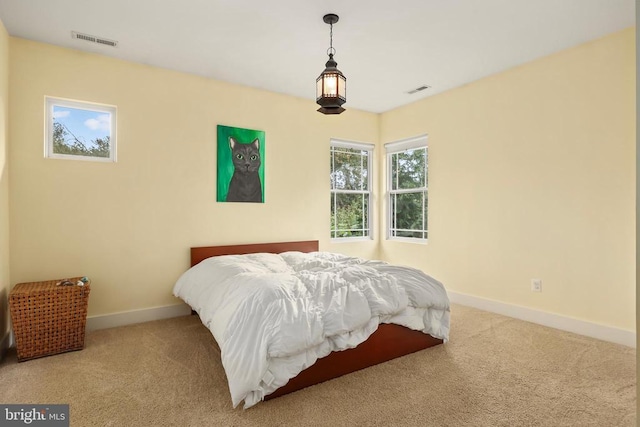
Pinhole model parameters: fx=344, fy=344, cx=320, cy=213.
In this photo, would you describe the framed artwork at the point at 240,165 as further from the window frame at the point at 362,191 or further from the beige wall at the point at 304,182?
the window frame at the point at 362,191

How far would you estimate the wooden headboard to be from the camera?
3.70 metres

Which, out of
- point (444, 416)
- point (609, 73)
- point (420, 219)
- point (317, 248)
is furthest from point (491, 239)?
point (444, 416)

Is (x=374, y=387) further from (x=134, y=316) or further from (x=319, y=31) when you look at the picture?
(x=319, y=31)

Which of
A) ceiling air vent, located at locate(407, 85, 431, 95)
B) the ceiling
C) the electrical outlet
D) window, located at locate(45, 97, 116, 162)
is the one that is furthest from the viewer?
ceiling air vent, located at locate(407, 85, 431, 95)

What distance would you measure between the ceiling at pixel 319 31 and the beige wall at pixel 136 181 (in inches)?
9.8

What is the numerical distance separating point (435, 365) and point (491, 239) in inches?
74.3

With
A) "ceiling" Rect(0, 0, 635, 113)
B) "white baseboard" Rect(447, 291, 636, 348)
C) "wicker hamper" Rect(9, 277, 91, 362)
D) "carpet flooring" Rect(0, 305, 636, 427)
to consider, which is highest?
"ceiling" Rect(0, 0, 635, 113)

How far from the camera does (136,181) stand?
3434 mm

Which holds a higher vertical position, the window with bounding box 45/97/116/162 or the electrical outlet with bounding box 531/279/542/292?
the window with bounding box 45/97/116/162

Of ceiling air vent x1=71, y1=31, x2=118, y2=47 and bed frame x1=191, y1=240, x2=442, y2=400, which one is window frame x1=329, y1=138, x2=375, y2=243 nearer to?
bed frame x1=191, y1=240, x2=442, y2=400

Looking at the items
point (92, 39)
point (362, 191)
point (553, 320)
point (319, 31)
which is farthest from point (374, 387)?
point (92, 39)

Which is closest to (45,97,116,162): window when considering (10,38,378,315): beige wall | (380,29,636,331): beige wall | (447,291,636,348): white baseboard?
(10,38,378,315): beige wall

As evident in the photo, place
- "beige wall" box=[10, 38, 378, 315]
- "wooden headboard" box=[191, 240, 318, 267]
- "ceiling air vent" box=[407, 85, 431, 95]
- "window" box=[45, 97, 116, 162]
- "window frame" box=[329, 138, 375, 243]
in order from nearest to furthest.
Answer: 1. "beige wall" box=[10, 38, 378, 315]
2. "window" box=[45, 97, 116, 162]
3. "wooden headboard" box=[191, 240, 318, 267]
4. "ceiling air vent" box=[407, 85, 431, 95]
5. "window frame" box=[329, 138, 375, 243]

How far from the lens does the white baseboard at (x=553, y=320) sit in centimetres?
285
